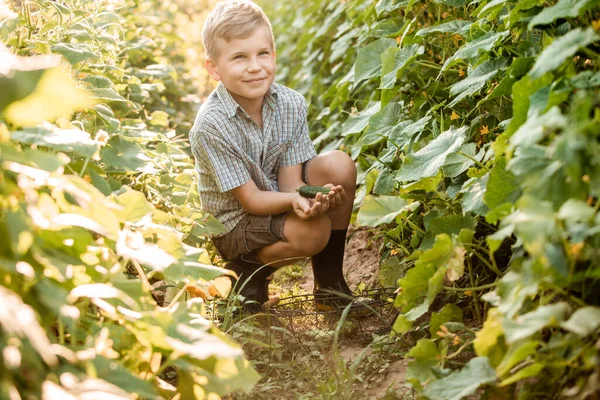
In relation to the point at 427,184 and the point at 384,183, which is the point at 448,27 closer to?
the point at 384,183

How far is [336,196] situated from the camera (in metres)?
2.52

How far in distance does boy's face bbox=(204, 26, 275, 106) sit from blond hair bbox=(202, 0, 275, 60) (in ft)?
0.07

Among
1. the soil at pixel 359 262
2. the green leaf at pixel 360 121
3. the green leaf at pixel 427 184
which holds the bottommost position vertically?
the soil at pixel 359 262

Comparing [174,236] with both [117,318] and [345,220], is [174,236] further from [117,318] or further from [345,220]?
[345,220]

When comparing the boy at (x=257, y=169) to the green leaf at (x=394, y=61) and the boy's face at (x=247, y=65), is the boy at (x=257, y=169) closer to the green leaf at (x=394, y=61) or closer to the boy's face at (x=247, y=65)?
the boy's face at (x=247, y=65)

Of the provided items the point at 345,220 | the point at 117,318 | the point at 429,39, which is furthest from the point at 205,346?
the point at 429,39

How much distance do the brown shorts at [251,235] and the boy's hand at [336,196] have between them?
0.20 metres

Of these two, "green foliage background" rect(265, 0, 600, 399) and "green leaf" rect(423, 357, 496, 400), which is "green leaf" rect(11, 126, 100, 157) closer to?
"green foliage background" rect(265, 0, 600, 399)

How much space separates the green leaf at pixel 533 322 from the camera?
55.2 inches

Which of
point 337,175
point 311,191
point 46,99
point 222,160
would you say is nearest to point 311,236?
point 311,191

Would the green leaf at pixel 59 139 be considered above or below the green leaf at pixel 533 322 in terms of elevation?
above

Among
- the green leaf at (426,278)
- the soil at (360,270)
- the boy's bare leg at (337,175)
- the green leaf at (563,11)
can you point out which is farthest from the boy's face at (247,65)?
the green leaf at (563,11)

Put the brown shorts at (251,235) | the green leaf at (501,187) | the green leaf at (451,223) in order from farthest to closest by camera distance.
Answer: the brown shorts at (251,235) → the green leaf at (451,223) → the green leaf at (501,187)

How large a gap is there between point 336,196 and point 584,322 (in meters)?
1.23
